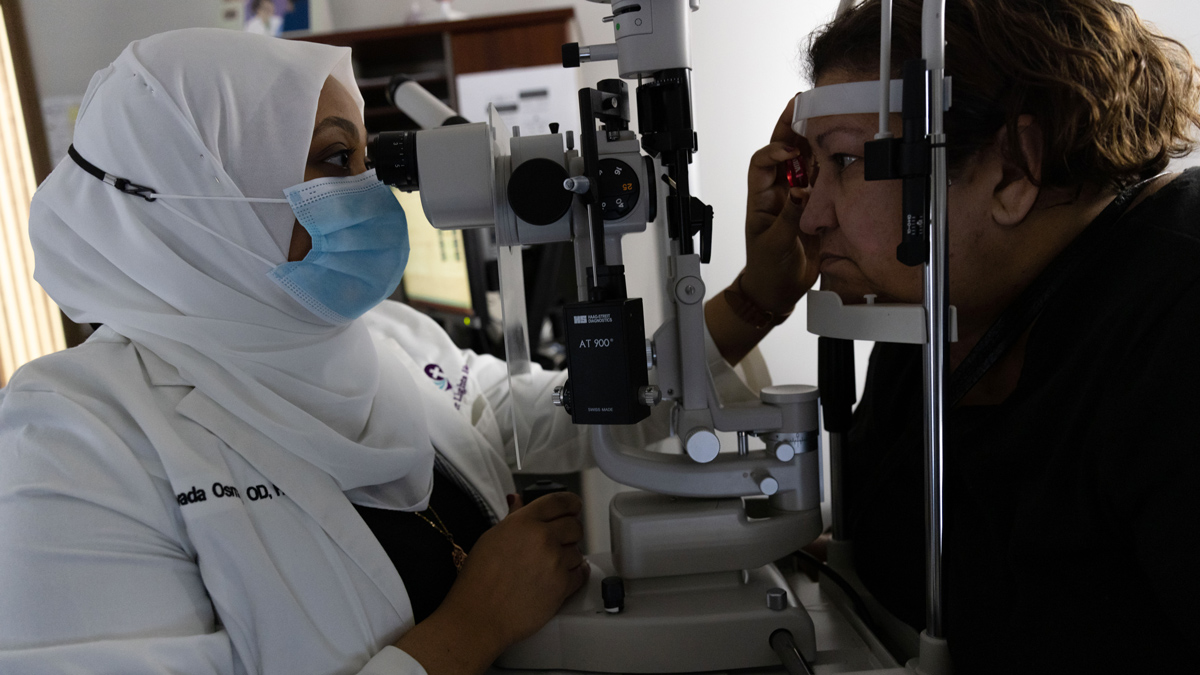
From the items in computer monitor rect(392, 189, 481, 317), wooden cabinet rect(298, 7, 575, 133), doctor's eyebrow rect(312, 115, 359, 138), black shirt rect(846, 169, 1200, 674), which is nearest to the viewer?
black shirt rect(846, 169, 1200, 674)

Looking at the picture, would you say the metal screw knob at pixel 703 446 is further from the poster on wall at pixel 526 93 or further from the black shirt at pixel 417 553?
the poster on wall at pixel 526 93

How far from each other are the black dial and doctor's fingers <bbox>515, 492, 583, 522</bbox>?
1.36 ft

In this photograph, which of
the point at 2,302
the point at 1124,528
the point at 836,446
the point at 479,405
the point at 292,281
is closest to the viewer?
the point at 1124,528

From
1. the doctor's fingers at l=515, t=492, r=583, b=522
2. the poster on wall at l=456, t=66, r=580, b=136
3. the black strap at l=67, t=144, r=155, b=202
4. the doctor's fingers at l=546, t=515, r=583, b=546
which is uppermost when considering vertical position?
the poster on wall at l=456, t=66, r=580, b=136

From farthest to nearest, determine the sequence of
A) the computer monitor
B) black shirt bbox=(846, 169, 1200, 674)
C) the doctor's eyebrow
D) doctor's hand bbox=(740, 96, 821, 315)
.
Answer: the computer monitor < doctor's hand bbox=(740, 96, 821, 315) < the doctor's eyebrow < black shirt bbox=(846, 169, 1200, 674)

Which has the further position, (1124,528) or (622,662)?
(622,662)

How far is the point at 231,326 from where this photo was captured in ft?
2.88

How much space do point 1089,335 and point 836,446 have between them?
1.28 feet

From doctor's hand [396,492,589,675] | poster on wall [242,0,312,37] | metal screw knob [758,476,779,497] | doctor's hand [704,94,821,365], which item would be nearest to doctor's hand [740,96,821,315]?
doctor's hand [704,94,821,365]

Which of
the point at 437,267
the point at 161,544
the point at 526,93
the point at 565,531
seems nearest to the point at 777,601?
the point at 565,531

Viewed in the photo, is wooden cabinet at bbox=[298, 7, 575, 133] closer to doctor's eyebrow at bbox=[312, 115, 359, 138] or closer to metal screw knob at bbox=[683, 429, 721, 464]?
doctor's eyebrow at bbox=[312, 115, 359, 138]

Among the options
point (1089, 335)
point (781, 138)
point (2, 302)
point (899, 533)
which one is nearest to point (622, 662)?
point (899, 533)

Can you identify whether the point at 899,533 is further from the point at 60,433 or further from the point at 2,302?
the point at 2,302

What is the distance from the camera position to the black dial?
75 centimetres
